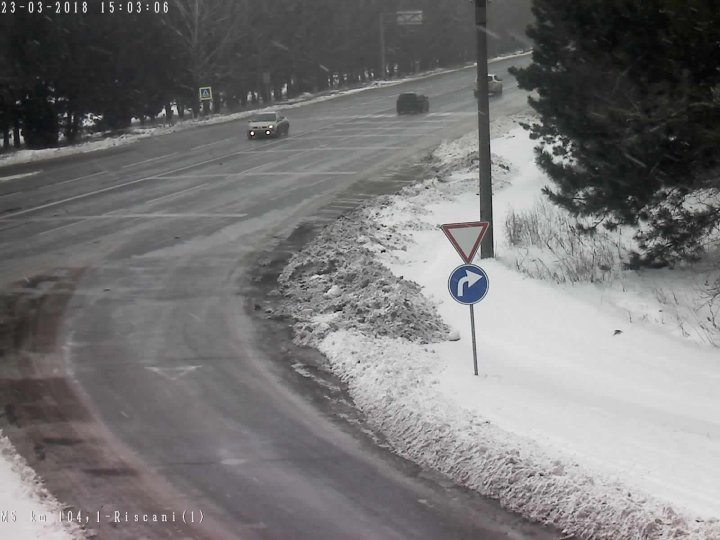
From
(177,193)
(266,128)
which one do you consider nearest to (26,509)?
(177,193)

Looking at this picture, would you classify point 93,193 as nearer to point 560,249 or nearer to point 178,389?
point 560,249

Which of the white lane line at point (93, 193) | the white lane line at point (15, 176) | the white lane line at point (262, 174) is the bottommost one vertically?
the white lane line at point (262, 174)

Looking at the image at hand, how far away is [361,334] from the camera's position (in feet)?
45.0

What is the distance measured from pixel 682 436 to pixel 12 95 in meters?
45.1

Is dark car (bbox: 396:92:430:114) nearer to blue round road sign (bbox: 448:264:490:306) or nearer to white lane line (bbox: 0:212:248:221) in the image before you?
white lane line (bbox: 0:212:248:221)

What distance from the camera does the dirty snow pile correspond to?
8.16 metres

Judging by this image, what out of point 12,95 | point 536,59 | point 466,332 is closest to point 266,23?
point 12,95

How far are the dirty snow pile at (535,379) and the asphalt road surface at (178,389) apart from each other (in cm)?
55

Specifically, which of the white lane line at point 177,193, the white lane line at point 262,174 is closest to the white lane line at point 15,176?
the white lane line at point 262,174

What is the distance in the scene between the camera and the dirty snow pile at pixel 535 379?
8.16 meters

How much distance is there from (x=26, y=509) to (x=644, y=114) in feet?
33.4

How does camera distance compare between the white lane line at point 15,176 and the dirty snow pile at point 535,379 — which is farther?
the white lane line at point 15,176

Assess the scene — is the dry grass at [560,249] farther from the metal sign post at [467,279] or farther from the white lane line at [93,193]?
the white lane line at [93,193]

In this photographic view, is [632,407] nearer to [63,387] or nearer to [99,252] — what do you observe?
[63,387]
